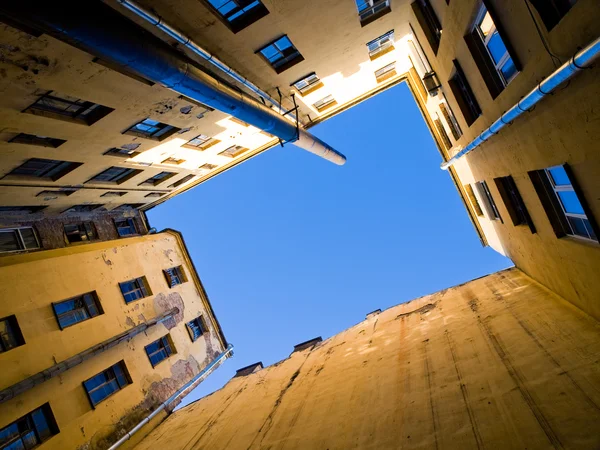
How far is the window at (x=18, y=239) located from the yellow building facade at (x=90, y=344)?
1.14 m

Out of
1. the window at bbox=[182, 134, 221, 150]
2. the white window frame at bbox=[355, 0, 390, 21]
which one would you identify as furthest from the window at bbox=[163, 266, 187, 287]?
the white window frame at bbox=[355, 0, 390, 21]

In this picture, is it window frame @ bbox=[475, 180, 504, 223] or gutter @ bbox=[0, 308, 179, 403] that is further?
window frame @ bbox=[475, 180, 504, 223]

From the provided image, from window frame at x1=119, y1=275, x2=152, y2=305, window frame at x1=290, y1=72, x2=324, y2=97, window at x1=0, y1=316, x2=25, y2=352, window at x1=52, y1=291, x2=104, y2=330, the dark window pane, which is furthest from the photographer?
window frame at x1=119, y1=275, x2=152, y2=305

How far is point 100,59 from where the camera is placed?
925 cm

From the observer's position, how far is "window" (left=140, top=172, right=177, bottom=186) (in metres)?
17.8

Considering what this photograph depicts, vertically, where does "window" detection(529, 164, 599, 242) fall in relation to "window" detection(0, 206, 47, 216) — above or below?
below

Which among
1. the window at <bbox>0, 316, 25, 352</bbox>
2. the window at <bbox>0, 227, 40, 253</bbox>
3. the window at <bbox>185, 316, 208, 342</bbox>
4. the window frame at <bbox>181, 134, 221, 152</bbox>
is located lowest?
the window at <bbox>185, 316, 208, 342</bbox>

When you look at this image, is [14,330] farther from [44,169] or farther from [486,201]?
[486,201]

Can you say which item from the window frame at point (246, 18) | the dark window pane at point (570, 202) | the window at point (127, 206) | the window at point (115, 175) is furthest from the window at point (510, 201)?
the window at point (127, 206)

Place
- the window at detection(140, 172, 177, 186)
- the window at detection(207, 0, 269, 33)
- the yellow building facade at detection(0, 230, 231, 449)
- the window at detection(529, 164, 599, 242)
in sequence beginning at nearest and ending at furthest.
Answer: the window at detection(529, 164, 599, 242) < the window at detection(207, 0, 269, 33) < the yellow building facade at detection(0, 230, 231, 449) < the window at detection(140, 172, 177, 186)

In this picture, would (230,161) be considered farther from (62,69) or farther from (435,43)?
(435,43)

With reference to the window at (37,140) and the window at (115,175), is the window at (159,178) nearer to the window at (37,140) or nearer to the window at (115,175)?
the window at (115,175)

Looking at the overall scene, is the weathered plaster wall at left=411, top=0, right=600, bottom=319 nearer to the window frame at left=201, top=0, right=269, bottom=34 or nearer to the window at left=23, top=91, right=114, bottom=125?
the window frame at left=201, top=0, right=269, bottom=34

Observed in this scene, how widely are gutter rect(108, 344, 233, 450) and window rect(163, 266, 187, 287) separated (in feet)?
16.8
